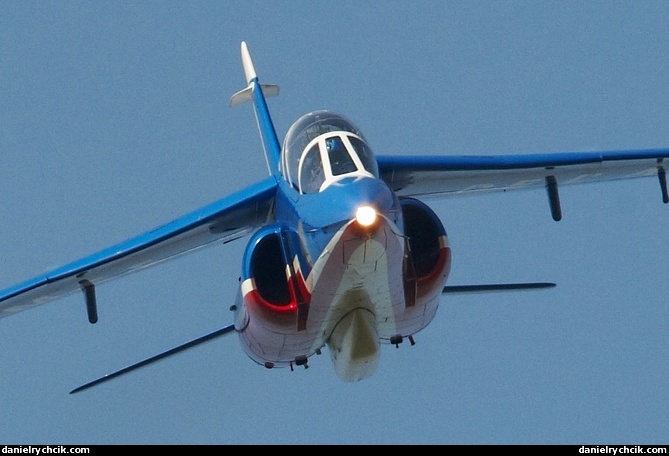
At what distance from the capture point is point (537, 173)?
67.5 feet

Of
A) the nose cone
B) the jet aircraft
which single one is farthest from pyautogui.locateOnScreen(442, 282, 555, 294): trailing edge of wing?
the nose cone

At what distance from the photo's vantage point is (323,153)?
16.4m

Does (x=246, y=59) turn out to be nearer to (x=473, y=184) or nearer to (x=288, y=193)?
(x=473, y=184)

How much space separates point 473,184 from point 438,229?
292 cm

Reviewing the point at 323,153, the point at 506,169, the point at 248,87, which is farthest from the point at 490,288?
the point at 248,87

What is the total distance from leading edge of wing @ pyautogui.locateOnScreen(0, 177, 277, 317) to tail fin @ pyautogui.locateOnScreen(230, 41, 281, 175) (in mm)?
659

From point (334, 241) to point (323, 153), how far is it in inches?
62.2

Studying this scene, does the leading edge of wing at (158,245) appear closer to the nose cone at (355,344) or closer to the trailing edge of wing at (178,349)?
the trailing edge of wing at (178,349)

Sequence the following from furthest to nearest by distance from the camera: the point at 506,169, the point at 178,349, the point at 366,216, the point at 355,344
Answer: the point at 506,169 → the point at 178,349 → the point at 355,344 → the point at 366,216

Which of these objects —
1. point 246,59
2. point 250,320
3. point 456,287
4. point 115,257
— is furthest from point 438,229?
point 246,59

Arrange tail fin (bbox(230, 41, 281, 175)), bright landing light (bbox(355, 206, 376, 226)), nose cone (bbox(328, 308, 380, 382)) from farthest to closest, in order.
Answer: tail fin (bbox(230, 41, 281, 175)) → nose cone (bbox(328, 308, 380, 382)) → bright landing light (bbox(355, 206, 376, 226))

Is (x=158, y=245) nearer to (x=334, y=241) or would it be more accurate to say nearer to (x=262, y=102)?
(x=262, y=102)

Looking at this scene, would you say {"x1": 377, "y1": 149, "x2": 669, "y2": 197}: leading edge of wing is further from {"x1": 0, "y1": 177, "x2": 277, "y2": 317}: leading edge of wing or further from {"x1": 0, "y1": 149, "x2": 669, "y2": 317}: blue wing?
{"x1": 0, "y1": 177, "x2": 277, "y2": 317}: leading edge of wing

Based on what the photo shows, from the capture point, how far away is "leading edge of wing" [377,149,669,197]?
19000mm
